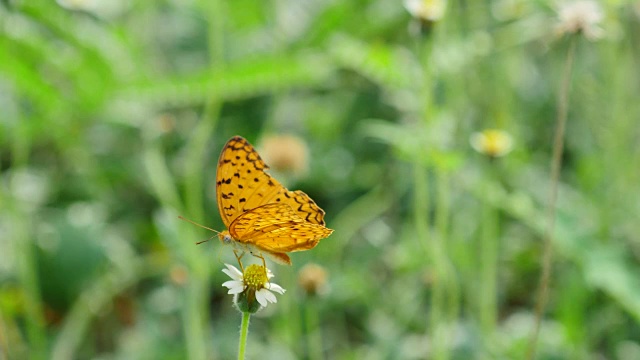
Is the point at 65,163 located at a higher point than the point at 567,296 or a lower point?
higher

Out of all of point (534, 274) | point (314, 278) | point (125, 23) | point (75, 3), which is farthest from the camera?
point (125, 23)

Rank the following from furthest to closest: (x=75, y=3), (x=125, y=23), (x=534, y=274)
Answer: (x=125, y=23), (x=534, y=274), (x=75, y=3)

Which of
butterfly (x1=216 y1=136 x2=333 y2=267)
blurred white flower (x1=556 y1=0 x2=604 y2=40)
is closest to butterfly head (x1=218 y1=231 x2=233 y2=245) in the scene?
butterfly (x1=216 y1=136 x2=333 y2=267)

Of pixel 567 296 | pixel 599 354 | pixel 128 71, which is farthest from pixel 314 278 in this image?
pixel 128 71

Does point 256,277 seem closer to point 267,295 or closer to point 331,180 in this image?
point 267,295

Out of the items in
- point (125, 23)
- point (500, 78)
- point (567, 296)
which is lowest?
point (567, 296)

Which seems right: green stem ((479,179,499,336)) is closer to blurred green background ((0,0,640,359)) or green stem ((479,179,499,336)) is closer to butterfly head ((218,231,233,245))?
blurred green background ((0,0,640,359))

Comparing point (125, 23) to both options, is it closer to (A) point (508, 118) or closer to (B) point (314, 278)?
(A) point (508, 118)

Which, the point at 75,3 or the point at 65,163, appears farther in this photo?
the point at 65,163
